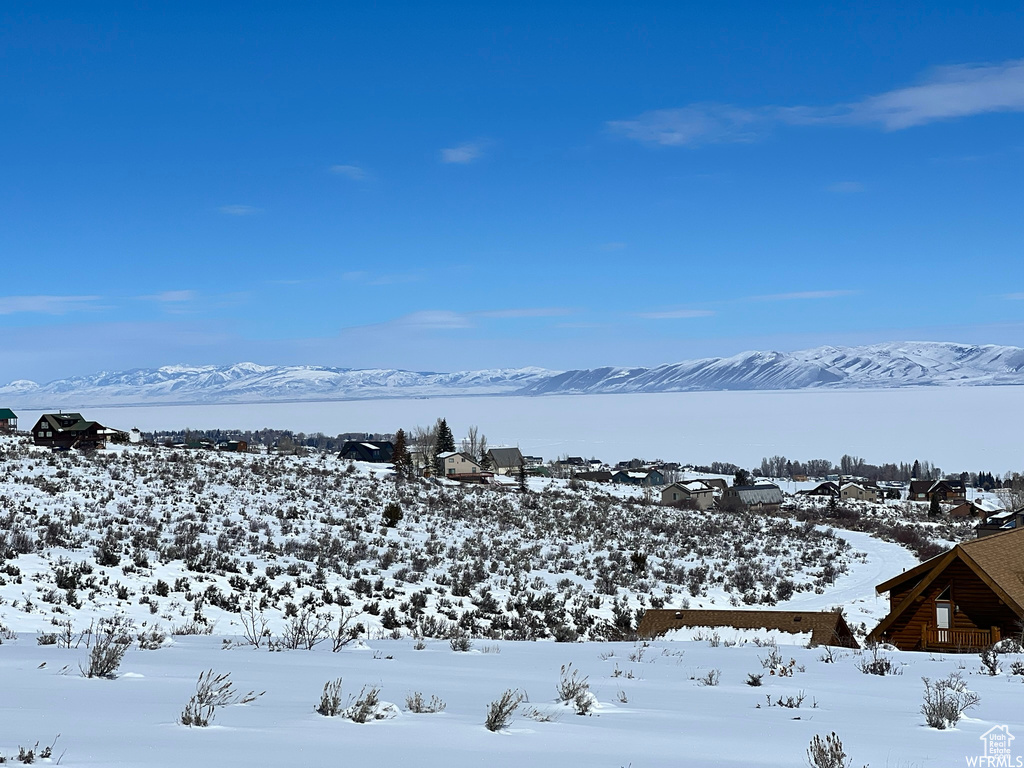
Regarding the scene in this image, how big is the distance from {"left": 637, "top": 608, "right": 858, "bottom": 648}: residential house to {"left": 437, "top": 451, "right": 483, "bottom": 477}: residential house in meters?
71.3

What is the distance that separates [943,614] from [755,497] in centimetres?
7571

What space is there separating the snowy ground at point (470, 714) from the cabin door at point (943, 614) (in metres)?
10.6

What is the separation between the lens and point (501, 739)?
4.91 meters

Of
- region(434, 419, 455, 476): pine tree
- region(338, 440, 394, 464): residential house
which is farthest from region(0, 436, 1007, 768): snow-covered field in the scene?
region(338, 440, 394, 464): residential house

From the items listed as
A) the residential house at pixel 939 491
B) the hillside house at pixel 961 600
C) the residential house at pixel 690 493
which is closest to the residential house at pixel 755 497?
the residential house at pixel 690 493

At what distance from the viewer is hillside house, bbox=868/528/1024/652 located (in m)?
18.3

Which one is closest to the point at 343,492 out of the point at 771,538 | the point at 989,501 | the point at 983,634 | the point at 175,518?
the point at 175,518

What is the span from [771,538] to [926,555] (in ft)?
33.0

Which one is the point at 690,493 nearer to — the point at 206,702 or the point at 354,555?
the point at 354,555

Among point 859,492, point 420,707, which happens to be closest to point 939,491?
point 859,492

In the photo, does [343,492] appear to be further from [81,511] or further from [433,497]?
[81,511]

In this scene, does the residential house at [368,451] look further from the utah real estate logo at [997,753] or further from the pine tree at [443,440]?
the utah real estate logo at [997,753]

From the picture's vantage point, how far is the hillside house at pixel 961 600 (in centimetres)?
1833

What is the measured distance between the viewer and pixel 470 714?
574 centimetres
